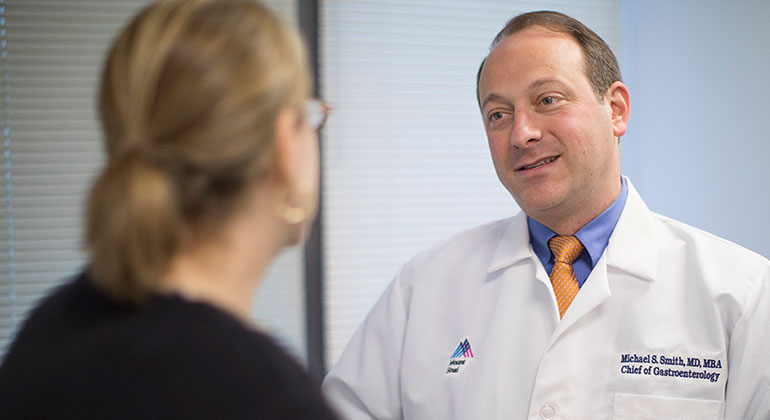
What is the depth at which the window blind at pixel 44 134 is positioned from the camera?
84.9 inches

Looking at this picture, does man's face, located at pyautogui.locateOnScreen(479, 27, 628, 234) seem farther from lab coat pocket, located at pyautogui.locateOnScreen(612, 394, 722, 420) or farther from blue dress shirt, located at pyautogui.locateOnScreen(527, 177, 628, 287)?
lab coat pocket, located at pyautogui.locateOnScreen(612, 394, 722, 420)

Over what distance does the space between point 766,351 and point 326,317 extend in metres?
1.63

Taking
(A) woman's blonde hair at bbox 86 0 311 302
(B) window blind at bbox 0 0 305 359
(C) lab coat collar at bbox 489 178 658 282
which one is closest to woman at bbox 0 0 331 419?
(A) woman's blonde hair at bbox 86 0 311 302

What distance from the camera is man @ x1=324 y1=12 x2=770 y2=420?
1.25 m

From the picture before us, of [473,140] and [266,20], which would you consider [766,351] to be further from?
[473,140]

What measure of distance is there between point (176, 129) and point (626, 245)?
110 centimetres

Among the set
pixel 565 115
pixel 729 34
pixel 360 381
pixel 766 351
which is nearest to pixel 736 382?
pixel 766 351

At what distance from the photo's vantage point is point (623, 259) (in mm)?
1347

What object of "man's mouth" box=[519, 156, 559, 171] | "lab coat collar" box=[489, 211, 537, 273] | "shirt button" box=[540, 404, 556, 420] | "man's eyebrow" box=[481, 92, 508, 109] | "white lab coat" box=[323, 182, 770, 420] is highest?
"man's eyebrow" box=[481, 92, 508, 109]

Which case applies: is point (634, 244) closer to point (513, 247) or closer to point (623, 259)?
point (623, 259)

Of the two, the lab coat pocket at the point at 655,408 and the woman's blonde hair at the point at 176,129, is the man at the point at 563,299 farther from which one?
the woman's blonde hair at the point at 176,129

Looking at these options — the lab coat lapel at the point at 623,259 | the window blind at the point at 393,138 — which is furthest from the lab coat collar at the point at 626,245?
the window blind at the point at 393,138

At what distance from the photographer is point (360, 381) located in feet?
4.90

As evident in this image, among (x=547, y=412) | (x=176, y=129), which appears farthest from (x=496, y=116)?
(x=176, y=129)
